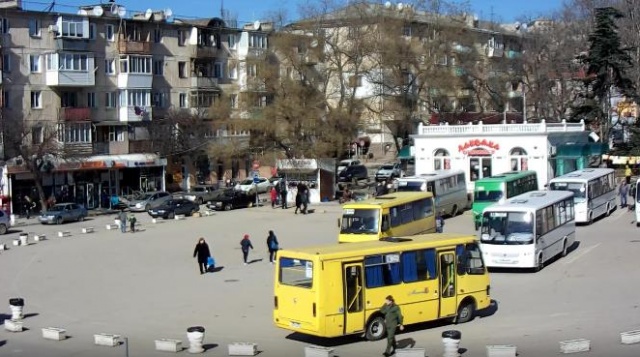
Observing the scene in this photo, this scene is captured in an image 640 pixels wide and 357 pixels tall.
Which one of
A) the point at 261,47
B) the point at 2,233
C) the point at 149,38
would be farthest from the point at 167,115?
the point at 2,233

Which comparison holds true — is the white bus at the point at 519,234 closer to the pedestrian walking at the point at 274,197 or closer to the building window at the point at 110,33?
the pedestrian walking at the point at 274,197

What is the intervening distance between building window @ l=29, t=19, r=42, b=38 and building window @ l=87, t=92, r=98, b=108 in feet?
19.0

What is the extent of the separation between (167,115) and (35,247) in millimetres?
31485

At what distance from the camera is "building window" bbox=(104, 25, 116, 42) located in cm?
6706

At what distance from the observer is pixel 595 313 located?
71.7ft

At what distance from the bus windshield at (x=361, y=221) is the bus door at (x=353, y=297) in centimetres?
1325

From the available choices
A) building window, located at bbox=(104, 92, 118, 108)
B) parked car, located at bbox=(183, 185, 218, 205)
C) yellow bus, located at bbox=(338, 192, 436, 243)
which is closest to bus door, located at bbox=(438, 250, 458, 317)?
A: yellow bus, located at bbox=(338, 192, 436, 243)

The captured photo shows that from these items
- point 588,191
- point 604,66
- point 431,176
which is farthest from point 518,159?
point 604,66

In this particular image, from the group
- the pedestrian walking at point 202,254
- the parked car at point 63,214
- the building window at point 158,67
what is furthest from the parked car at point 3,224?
the building window at point 158,67

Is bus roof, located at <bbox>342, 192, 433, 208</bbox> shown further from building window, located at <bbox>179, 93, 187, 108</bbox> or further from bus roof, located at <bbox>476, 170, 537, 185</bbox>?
building window, located at <bbox>179, 93, 187, 108</bbox>

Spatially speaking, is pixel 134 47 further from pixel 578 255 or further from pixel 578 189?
pixel 578 255

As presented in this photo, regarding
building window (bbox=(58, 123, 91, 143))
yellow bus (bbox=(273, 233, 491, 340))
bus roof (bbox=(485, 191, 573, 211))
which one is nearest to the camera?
yellow bus (bbox=(273, 233, 491, 340))

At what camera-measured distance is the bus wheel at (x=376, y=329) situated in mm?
19328

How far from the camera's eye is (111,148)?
217 feet
